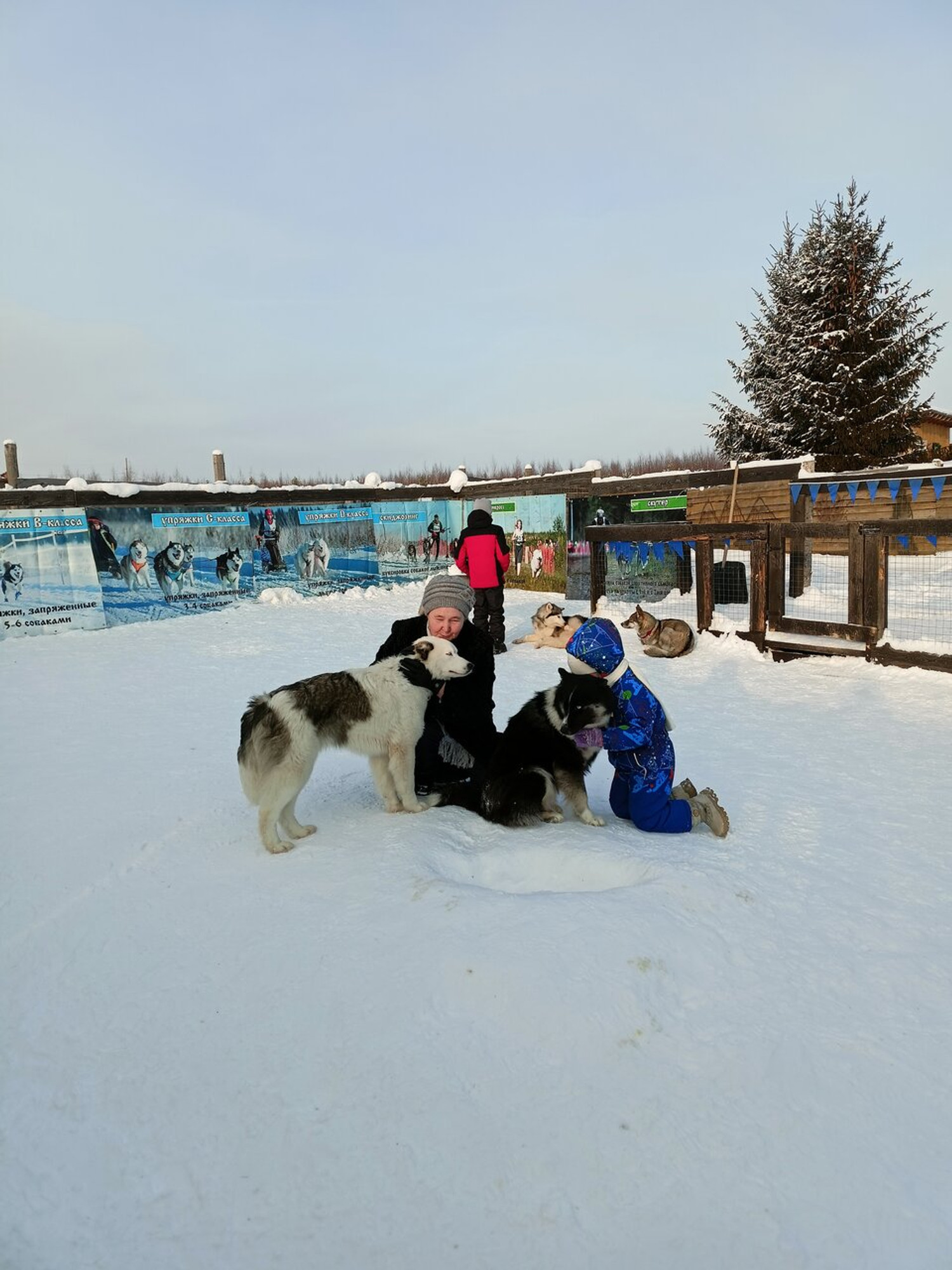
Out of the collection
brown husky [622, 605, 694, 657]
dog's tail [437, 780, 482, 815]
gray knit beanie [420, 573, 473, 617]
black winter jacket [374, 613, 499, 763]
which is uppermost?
gray knit beanie [420, 573, 473, 617]

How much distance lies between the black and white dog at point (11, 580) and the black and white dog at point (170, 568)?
1995 millimetres

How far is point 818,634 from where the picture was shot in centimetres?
806

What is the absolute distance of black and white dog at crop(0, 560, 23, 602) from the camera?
36.2 feet

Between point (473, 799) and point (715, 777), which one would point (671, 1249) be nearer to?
point (473, 799)

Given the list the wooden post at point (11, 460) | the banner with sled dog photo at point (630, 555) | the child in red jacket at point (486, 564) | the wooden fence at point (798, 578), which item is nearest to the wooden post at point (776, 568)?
the wooden fence at point (798, 578)

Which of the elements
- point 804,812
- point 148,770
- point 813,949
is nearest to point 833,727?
point 804,812

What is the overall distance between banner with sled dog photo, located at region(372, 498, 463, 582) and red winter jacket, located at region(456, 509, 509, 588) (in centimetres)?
600

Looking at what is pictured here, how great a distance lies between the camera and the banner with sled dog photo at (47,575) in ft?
36.4

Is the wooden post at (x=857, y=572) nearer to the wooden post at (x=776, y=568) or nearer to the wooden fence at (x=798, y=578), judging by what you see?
the wooden fence at (x=798, y=578)

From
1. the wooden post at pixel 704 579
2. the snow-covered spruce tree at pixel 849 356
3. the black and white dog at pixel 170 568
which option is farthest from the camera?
the snow-covered spruce tree at pixel 849 356

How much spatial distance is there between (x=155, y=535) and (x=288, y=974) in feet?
37.8

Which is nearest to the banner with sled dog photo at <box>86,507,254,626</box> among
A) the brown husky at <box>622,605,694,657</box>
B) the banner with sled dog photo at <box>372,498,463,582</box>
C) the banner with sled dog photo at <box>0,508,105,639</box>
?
the banner with sled dog photo at <box>0,508,105,639</box>

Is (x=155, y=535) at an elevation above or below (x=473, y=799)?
above

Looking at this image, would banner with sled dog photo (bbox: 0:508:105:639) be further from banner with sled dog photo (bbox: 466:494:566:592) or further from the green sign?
the green sign
